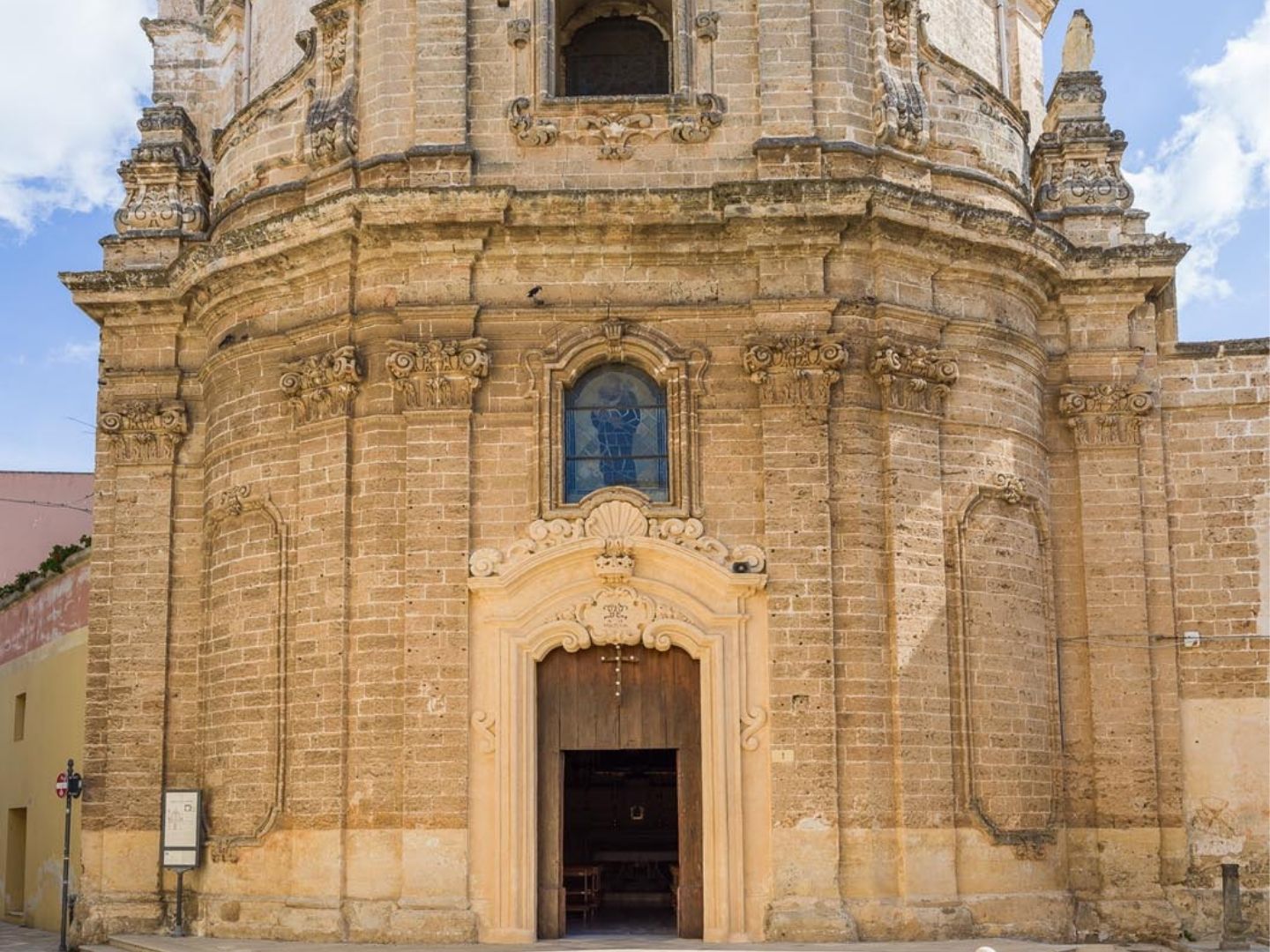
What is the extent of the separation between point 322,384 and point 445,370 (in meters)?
1.45

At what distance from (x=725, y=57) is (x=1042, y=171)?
449cm

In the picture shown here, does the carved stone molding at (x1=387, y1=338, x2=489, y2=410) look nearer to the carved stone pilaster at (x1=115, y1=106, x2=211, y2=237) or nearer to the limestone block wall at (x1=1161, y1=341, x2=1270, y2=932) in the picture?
the carved stone pilaster at (x1=115, y1=106, x2=211, y2=237)

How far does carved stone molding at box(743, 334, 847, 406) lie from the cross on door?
9.54 ft

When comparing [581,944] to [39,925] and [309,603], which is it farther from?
[39,925]

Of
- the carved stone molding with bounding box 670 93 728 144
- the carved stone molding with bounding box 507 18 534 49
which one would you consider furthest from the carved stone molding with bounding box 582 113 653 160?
the carved stone molding with bounding box 507 18 534 49

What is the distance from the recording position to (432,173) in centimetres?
1908

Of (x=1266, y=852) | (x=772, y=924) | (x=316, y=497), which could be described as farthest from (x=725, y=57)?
(x=1266, y=852)

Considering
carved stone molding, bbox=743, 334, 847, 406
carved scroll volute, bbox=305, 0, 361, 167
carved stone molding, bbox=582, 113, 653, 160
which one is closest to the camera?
carved stone molding, bbox=743, 334, 847, 406

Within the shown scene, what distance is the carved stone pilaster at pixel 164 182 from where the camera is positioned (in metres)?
21.9

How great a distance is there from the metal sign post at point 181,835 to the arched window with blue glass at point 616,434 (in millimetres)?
5168

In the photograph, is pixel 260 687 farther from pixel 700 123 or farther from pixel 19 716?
pixel 19 716

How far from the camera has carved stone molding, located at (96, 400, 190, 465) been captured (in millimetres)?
20969

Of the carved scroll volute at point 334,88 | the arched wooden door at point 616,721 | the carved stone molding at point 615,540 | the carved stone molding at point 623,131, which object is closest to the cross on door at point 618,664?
the arched wooden door at point 616,721

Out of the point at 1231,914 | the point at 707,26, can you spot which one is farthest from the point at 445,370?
the point at 1231,914
